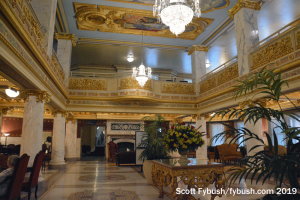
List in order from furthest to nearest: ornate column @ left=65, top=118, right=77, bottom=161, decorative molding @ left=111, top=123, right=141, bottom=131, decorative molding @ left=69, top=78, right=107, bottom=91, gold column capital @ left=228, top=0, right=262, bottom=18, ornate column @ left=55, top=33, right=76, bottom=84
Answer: decorative molding @ left=111, top=123, right=141, bottom=131 < ornate column @ left=65, top=118, right=77, bottom=161 < decorative molding @ left=69, top=78, right=107, bottom=91 < ornate column @ left=55, top=33, right=76, bottom=84 < gold column capital @ left=228, top=0, right=262, bottom=18

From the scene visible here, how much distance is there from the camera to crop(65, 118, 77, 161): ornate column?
14.7m

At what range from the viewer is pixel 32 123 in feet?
20.3

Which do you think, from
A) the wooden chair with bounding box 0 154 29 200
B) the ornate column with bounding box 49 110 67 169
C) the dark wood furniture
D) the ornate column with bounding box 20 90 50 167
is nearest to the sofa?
the ornate column with bounding box 49 110 67 169

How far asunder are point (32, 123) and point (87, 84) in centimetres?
553

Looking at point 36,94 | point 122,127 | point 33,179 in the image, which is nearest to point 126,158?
point 122,127

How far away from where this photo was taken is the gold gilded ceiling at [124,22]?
9438 mm

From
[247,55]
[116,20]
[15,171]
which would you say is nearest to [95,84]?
[116,20]

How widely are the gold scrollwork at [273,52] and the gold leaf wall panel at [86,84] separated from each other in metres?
7.34

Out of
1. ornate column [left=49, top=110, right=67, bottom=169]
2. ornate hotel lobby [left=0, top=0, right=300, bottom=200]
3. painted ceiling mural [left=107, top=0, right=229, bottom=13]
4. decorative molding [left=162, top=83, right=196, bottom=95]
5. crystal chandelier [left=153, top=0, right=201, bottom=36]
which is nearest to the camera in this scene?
ornate hotel lobby [left=0, top=0, right=300, bottom=200]

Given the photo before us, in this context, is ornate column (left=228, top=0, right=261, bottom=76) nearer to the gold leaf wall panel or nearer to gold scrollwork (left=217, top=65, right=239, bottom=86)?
gold scrollwork (left=217, top=65, right=239, bottom=86)

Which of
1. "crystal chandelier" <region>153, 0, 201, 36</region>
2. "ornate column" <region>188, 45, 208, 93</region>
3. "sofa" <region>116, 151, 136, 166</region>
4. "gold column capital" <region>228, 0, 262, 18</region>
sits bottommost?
"sofa" <region>116, 151, 136, 166</region>

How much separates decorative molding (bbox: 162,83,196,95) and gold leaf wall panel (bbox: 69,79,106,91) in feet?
11.1

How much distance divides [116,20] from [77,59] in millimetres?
5344

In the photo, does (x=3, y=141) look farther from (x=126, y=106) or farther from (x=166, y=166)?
(x=166, y=166)
